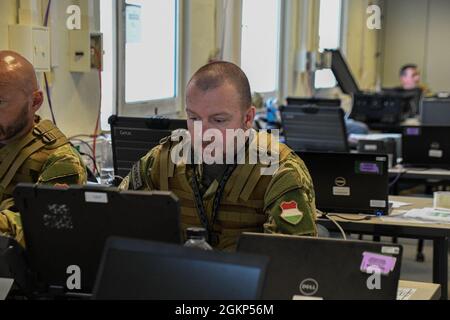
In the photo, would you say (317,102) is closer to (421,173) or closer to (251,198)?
(421,173)

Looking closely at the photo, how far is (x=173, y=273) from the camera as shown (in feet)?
4.35

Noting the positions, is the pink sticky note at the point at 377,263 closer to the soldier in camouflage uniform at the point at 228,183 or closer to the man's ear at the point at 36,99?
the soldier in camouflage uniform at the point at 228,183

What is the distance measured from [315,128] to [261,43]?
2018 mm

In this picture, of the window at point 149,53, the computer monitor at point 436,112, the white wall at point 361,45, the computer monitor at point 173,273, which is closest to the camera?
the computer monitor at point 173,273

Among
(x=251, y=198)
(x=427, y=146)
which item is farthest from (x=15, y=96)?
(x=427, y=146)

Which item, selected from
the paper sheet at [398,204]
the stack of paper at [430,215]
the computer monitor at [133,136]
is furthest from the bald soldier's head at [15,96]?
the paper sheet at [398,204]

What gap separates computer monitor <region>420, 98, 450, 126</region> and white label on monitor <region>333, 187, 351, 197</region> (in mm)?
3430

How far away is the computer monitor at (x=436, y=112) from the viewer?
6828 mm

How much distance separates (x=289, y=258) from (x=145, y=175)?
78 centimetres

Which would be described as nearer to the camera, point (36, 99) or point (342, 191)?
point (36, 99)

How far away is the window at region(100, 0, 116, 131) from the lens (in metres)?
4.57

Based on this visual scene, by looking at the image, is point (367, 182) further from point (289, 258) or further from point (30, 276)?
point (30, 276)

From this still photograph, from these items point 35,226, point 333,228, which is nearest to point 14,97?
point 35,226

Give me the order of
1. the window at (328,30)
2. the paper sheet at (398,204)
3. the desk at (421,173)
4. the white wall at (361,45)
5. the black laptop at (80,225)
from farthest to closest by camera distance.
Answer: the white wall at (361,45), the window at (328,30), the desk at (421,173), the paper sheet at (398,204), the black laptop at (80,225)
